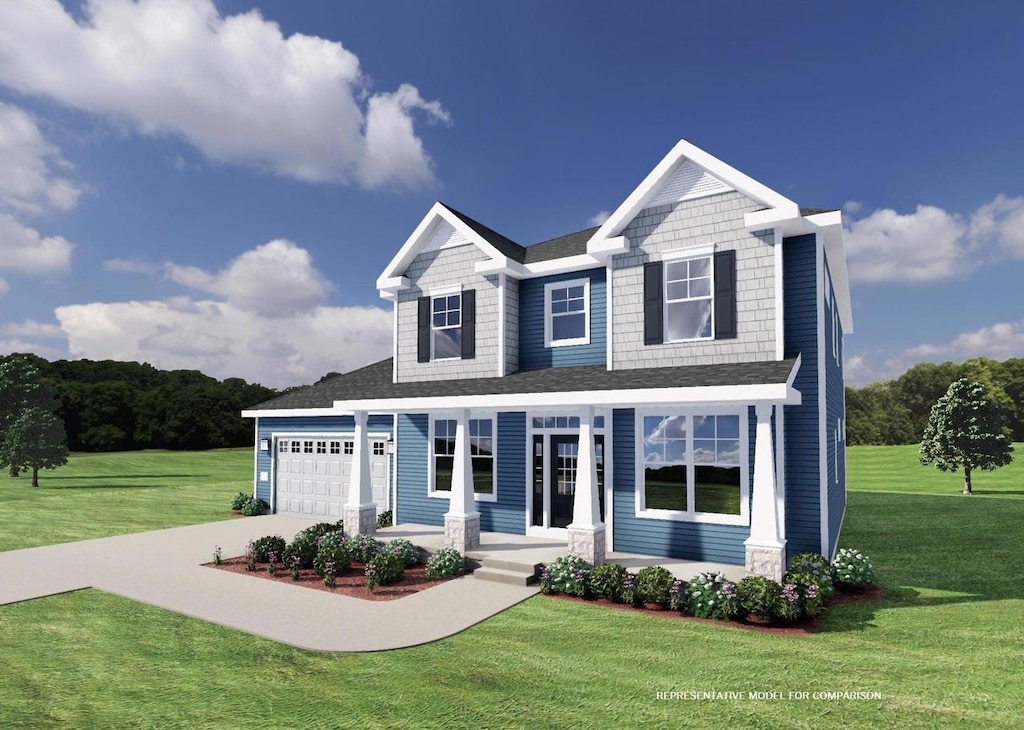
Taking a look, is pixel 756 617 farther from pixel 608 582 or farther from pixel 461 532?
pixel 461 532

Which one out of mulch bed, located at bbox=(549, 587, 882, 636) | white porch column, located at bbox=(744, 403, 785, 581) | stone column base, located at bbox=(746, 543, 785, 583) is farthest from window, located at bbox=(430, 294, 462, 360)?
stone column base, located at bbox=(746, 543, 785, 583)

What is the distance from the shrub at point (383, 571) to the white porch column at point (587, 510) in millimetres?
3558

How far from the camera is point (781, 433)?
11617 millimetres

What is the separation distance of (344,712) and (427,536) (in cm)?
855

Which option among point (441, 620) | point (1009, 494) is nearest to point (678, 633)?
point (441, 620)

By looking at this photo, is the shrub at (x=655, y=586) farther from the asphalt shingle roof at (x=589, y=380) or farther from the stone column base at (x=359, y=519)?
the stone column base at (x=359, y=519)

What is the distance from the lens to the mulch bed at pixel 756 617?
875cm

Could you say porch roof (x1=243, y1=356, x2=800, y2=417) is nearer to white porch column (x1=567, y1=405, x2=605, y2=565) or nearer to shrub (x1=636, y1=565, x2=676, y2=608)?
white porch column (x1=567, y1=405, x2=605, y2=565)

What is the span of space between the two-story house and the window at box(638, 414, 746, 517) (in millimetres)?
39

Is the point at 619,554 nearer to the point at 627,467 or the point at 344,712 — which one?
the point at 627,467

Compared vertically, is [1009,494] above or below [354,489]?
below

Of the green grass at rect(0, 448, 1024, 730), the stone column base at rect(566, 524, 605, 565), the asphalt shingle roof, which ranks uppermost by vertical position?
the asphalt shingle roof

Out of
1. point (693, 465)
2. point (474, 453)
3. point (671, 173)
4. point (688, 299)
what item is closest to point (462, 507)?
point (474, 453)

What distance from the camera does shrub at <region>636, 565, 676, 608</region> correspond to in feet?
32.0
